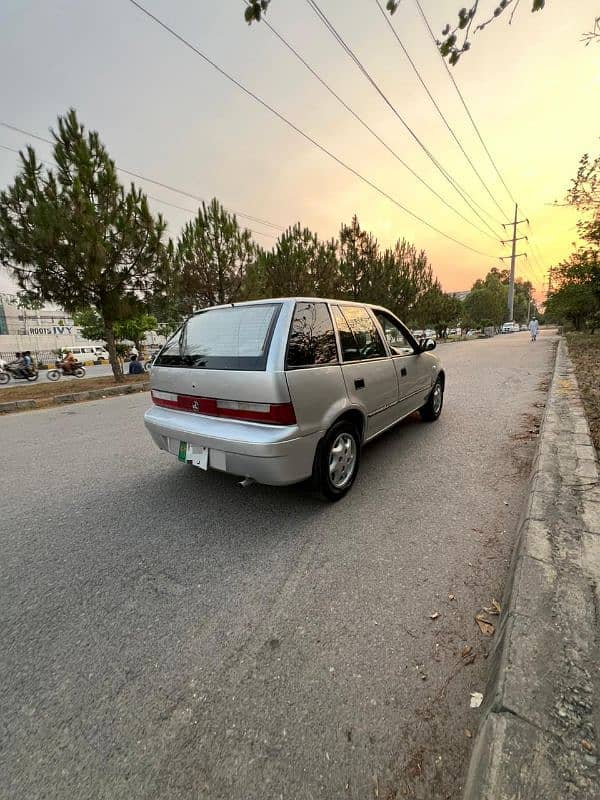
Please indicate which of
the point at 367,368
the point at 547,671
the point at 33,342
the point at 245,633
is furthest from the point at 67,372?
the point at 33,342

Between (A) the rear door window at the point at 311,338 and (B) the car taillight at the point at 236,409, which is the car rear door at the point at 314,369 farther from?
(B) the car taillight at the point at 236,409

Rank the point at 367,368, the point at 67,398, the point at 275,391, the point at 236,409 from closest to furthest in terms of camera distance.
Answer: the point at 275,391 → the point at 236,409 → the point at 367,368 → the point at 67,398

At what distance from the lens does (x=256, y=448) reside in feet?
8.02

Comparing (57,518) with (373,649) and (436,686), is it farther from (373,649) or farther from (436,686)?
(436,686)

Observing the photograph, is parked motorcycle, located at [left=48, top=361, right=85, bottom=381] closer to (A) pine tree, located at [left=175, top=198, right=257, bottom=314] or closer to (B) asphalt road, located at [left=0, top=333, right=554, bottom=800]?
(A) pine tree, located at [left=175, top=198, right=257, bottom=314]

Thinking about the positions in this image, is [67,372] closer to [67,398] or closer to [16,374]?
[16,374]

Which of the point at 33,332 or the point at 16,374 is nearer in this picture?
the point at 16,374

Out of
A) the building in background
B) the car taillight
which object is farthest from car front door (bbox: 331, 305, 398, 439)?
the building in background

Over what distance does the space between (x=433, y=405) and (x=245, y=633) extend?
4.29 metres

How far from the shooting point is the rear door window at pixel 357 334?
3.19 m

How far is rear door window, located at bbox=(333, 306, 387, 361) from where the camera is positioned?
3189 millimetres

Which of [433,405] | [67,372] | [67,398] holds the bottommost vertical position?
[433,405]

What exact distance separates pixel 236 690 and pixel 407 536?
4.82ft

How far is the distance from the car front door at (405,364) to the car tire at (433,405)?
0.43 metres
